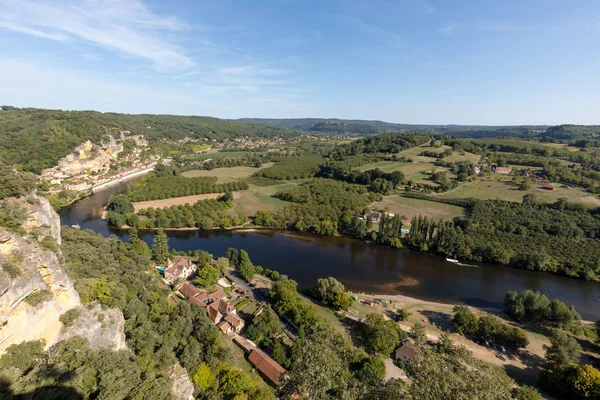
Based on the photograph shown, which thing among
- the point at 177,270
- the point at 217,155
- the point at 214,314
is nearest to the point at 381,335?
the point at 214,314

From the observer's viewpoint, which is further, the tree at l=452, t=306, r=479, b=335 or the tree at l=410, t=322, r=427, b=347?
the tree at l=452, t=306, r=479, b=335

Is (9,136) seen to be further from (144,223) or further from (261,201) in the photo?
(261,201)

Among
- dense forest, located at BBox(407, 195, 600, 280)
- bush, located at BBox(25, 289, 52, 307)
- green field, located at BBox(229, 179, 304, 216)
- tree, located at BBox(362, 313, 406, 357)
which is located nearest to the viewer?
bush, located at BBox(25, 289, 52, 307)

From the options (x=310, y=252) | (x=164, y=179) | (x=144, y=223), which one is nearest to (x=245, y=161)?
(x=164, y=179)

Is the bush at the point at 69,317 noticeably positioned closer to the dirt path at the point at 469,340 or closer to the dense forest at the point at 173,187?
the dirt path at the point at 469,340

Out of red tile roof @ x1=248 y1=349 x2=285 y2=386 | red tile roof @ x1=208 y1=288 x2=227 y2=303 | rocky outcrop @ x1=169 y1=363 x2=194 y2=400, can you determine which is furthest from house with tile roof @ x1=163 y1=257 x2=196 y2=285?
rocky outcrop @ x1=169 y1=363 x2=194 y2=400

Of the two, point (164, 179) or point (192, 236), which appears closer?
point (192, 236)

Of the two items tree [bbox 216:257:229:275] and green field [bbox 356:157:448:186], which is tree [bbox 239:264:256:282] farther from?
green field [bbox 356:157:448:186]
